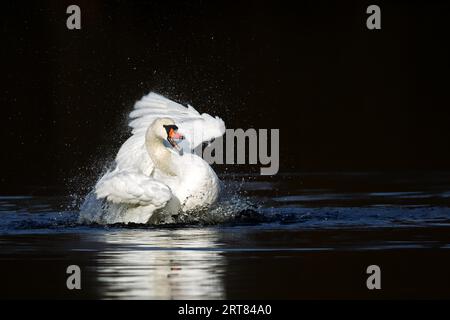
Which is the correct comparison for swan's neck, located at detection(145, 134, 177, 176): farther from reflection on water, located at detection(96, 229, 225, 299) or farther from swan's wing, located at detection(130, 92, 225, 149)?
reflection on water, located at detection(96, 229, 225, 299)

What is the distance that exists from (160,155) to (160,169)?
13 centimetres

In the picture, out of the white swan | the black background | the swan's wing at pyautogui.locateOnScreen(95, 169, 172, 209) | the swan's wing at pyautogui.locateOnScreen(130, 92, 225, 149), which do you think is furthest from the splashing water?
the black background

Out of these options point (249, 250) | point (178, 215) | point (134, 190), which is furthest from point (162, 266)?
point (178, 215)

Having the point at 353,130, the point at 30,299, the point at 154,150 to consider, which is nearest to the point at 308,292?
the point at 30,299

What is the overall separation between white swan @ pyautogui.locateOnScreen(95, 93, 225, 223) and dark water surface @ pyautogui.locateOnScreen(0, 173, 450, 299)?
19 centimetres

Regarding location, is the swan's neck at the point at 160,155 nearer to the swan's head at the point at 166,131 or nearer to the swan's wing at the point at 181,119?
the swan's head at the point at 166,131

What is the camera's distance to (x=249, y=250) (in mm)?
11562

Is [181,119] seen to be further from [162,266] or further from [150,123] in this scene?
[162,266]

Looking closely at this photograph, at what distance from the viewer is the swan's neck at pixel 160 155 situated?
14.1 m

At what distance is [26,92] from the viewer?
2672cm

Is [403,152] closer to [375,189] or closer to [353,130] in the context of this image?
[353,130]

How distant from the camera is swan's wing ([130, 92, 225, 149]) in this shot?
47.7 ft

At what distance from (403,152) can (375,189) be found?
5.42 meters

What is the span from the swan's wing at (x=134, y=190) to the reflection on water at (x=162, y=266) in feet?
1.05
